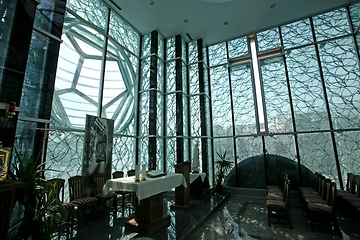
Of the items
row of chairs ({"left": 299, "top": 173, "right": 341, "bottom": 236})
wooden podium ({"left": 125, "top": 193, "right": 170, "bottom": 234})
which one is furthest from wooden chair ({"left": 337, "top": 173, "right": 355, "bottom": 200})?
wooden podium ({"left": 125, "top": 193, "right": 170, "bottom": 234})

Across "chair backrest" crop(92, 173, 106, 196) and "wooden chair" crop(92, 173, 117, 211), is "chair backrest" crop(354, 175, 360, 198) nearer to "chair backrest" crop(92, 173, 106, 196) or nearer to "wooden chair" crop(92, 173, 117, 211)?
"wooden chair" crop(92, 173, 117, 211)

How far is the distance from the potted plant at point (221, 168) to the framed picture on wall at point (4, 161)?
5.09 metres

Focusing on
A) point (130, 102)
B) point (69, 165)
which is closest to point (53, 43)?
point (69, 165)

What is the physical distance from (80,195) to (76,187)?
0.62 ft

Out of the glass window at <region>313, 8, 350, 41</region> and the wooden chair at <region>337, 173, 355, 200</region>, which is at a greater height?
the glass window at <region>313, 8, 350, 41</region>

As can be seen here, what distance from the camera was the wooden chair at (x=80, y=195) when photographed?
3.29 m

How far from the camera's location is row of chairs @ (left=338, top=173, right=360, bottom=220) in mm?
3434

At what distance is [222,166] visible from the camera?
231 inches

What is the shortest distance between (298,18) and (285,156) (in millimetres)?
4579

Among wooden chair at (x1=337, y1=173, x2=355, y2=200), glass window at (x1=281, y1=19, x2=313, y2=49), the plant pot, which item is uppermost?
glass window at (x1=281, y1=19, x2=313, y2=49)

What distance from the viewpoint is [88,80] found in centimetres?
457

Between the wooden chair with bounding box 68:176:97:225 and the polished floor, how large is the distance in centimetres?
31

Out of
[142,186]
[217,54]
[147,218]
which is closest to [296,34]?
[217,54]

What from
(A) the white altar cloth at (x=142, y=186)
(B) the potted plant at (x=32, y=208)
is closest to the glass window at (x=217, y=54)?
(A) the white altar cloth at (x=142, y=186)
